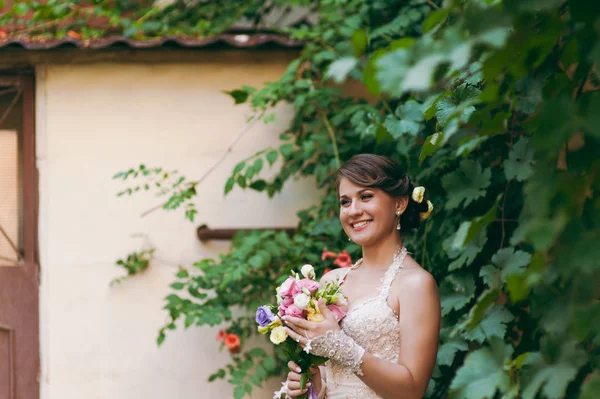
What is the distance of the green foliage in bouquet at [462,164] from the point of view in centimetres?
135

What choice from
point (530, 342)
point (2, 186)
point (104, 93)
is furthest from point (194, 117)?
point (530, 342)

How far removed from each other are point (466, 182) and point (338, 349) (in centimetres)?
116

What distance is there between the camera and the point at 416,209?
2875 mm

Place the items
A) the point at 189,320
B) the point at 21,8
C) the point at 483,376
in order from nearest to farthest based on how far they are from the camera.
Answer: the point at 483,376, the point at 189,320, the point at 21,8

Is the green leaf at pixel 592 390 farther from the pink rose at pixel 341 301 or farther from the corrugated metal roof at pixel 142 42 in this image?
the corrugated metal roof at pixel 142 42

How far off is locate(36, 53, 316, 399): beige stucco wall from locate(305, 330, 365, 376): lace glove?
75.1 inches

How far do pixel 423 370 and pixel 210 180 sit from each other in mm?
2231

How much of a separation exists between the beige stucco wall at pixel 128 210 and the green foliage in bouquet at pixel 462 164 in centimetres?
17

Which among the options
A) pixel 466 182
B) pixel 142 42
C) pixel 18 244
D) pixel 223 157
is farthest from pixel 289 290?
pixel 18 244

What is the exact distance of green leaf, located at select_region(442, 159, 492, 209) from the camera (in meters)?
3.16

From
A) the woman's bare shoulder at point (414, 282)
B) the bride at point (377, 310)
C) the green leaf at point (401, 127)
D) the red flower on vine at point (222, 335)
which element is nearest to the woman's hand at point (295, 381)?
the bride at point (377, 310)

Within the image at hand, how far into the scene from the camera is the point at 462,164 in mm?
3211

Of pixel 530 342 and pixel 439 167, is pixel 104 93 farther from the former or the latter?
pixel 530 342

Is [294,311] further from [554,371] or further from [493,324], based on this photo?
[554,371]
